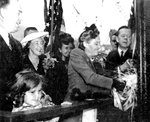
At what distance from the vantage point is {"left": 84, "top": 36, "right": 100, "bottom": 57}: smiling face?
12.9ft

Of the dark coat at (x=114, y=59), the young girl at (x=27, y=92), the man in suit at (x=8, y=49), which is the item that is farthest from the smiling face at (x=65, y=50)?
the dark coat at (x=114, y=59)

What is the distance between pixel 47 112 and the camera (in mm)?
3215

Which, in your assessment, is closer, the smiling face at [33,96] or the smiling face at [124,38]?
the smiling face at [33,96]

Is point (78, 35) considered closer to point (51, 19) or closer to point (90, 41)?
point (90, 41)

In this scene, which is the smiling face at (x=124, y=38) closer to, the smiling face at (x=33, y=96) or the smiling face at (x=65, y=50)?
the smiling face at (x=65, y=50)

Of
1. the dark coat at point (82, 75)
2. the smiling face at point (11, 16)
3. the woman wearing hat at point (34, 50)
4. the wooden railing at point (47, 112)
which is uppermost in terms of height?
the smiling face at point (11, 16)

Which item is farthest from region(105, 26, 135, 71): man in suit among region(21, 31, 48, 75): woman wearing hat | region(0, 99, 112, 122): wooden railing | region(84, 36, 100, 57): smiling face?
region(21, 31, 48, 75): woman wearing hat

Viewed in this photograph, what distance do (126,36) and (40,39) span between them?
1628mm

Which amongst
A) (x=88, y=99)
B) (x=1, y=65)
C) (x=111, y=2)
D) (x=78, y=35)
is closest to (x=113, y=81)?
(x=88, y=99)

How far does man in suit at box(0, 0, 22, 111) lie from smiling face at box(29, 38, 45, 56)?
0.15 m

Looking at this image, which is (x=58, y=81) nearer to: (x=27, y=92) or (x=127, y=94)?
(x=27, y=92)

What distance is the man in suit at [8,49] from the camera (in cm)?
303

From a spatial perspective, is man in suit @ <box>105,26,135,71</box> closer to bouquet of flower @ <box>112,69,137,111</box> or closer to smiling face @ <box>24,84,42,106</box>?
bouquet of flower @ <box>112,69,137,111</box>

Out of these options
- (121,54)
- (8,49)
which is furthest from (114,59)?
(8,49)
